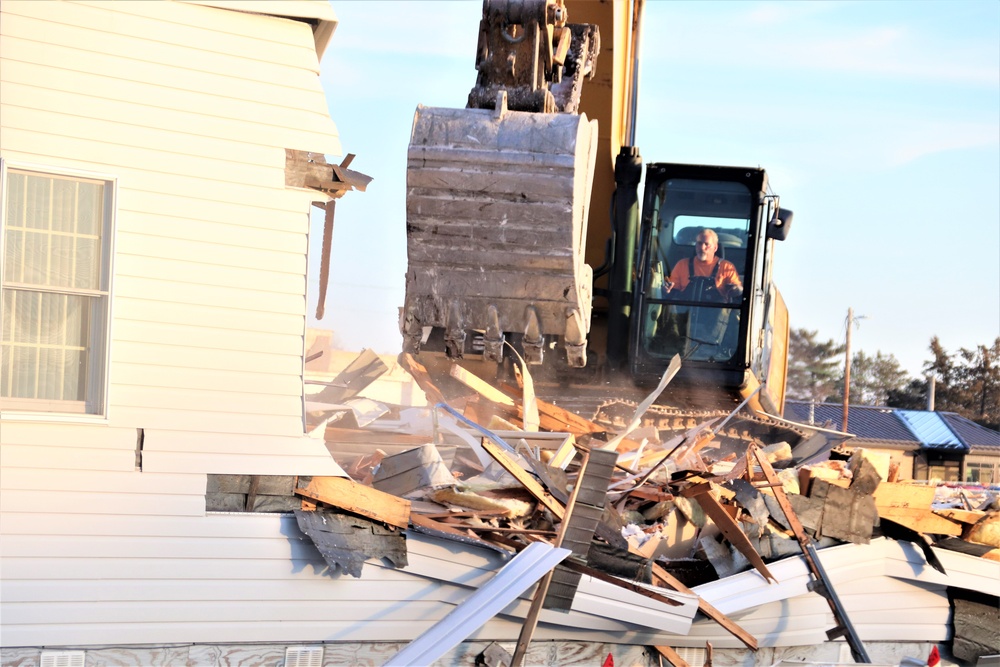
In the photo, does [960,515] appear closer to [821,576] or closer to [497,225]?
[821,576]

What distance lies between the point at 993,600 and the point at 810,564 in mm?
2007

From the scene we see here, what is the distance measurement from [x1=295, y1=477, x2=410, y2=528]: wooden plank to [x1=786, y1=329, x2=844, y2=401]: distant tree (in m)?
82.5

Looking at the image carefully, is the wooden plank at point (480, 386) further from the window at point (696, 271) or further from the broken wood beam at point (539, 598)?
the broken wood beam at point (539, 598)

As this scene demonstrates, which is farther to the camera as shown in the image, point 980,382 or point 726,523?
point 980,382

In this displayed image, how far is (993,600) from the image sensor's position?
9836 mm

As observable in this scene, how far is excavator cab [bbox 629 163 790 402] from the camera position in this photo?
12219 mm

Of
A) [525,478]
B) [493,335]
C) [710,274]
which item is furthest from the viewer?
[710,274]

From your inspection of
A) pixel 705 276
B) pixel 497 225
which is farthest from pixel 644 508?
pixel 705 276

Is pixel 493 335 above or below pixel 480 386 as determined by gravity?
above

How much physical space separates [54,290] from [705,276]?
743 cm

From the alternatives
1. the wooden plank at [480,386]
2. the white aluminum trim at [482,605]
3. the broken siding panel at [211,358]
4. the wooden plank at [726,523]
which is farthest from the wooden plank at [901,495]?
the broken siding panel at [211,358]

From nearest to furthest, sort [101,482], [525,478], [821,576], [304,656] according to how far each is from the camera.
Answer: [101,482] → [304,656] → [525,478] → [821,576]

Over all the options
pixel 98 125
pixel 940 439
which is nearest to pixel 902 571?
pixel 98 125

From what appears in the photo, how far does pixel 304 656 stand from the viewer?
745cm
